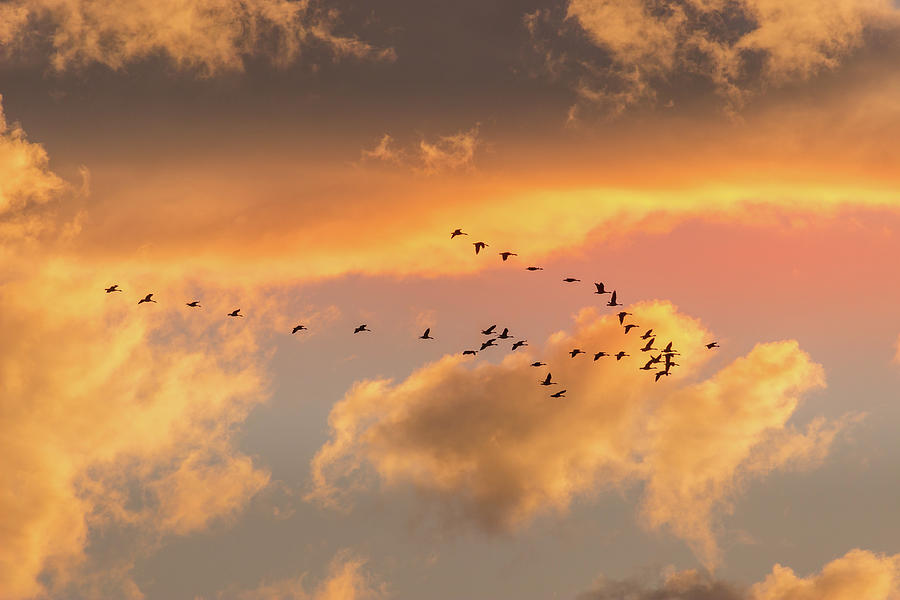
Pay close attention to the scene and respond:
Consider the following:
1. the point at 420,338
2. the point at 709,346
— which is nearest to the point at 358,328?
the point at 420,338

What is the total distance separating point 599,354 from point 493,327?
18286 mm

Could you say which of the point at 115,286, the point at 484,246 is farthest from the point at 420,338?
the point at 115,286

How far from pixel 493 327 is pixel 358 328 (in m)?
21.5

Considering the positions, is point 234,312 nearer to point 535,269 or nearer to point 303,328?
point 303,328

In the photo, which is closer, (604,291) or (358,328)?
(604,291)

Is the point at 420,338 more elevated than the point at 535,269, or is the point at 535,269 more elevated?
the point at 535,269

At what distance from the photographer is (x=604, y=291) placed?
163 metres

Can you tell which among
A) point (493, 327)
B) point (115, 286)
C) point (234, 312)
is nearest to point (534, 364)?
point (493, 327)

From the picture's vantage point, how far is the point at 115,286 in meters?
182

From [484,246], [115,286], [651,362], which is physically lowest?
[651,362]

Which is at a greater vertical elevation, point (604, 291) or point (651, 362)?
point (604, 291)

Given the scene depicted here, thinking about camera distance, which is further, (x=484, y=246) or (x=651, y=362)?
(x=651, y=362)

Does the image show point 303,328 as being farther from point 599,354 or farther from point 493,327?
point 599,354

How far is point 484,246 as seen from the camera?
16088 centimetres
